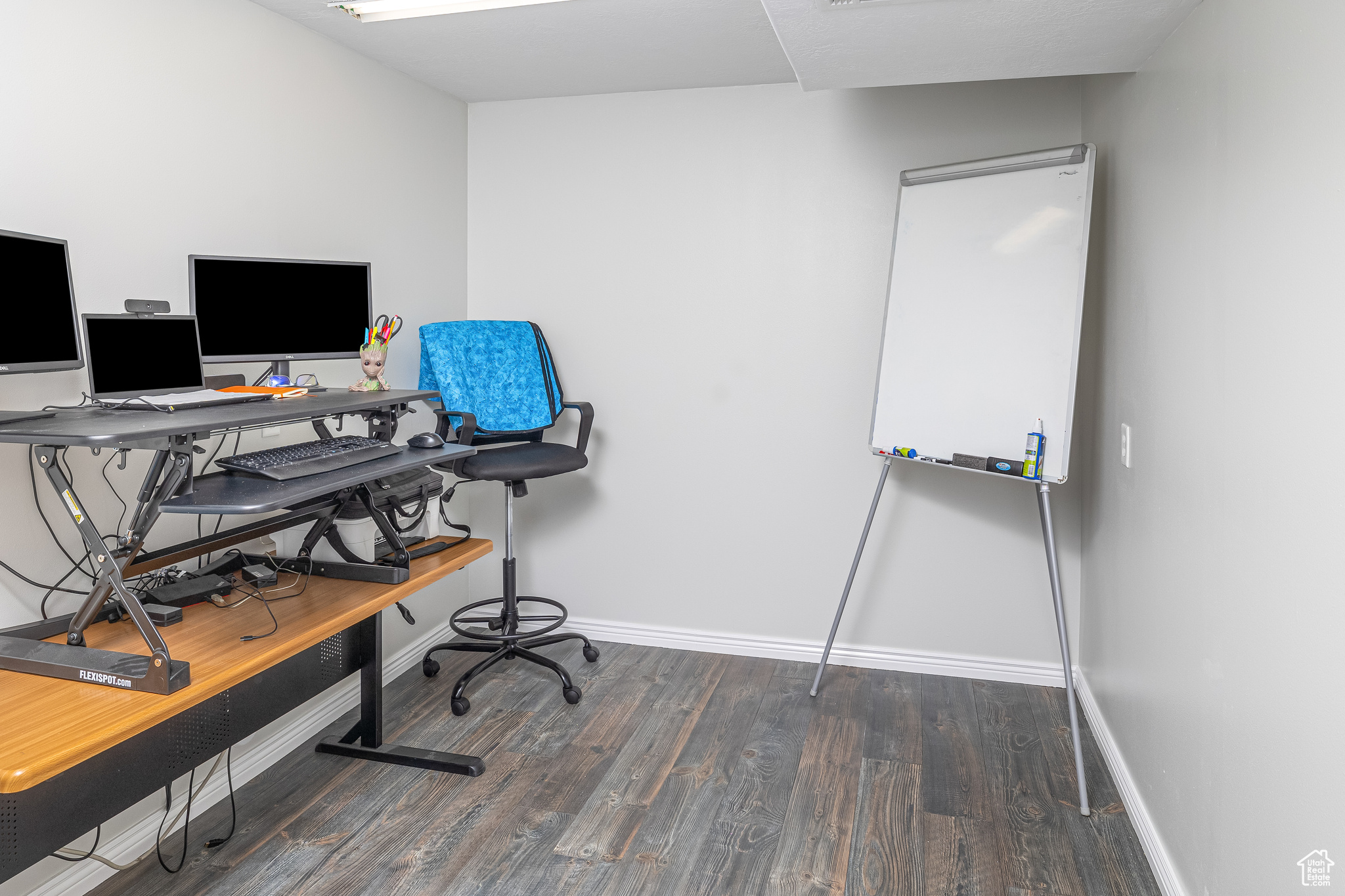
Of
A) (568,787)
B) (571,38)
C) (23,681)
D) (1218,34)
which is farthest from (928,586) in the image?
(23,681)

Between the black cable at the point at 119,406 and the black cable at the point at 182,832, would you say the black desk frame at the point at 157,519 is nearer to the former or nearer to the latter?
the black cable at the point at 119,406

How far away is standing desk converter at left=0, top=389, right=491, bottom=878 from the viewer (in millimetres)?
1517

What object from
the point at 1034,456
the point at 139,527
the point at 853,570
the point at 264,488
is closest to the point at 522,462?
the point at 853,570

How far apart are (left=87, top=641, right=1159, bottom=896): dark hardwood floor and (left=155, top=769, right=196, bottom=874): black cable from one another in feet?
0.06

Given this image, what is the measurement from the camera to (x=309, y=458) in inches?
80.7

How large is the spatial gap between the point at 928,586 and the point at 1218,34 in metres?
2.14

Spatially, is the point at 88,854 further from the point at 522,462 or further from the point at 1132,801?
the point at 1132,801

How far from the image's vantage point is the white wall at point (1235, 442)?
1.35 meters

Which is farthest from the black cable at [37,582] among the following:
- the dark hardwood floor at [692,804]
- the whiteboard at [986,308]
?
the whiteboard at [986,308]

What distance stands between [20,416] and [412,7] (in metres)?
1.59

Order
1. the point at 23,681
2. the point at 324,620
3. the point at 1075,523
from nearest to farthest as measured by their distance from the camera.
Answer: the point at 23,681
the point at 324,620
the point at 1075,523

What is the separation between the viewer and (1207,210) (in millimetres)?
1860

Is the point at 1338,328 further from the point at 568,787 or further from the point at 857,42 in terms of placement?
the point at 568,787

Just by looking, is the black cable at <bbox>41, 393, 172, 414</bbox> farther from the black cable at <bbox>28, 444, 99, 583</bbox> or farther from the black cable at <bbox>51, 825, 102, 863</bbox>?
the black cable at <bbox>51, 825, 102, 863</bbox>
